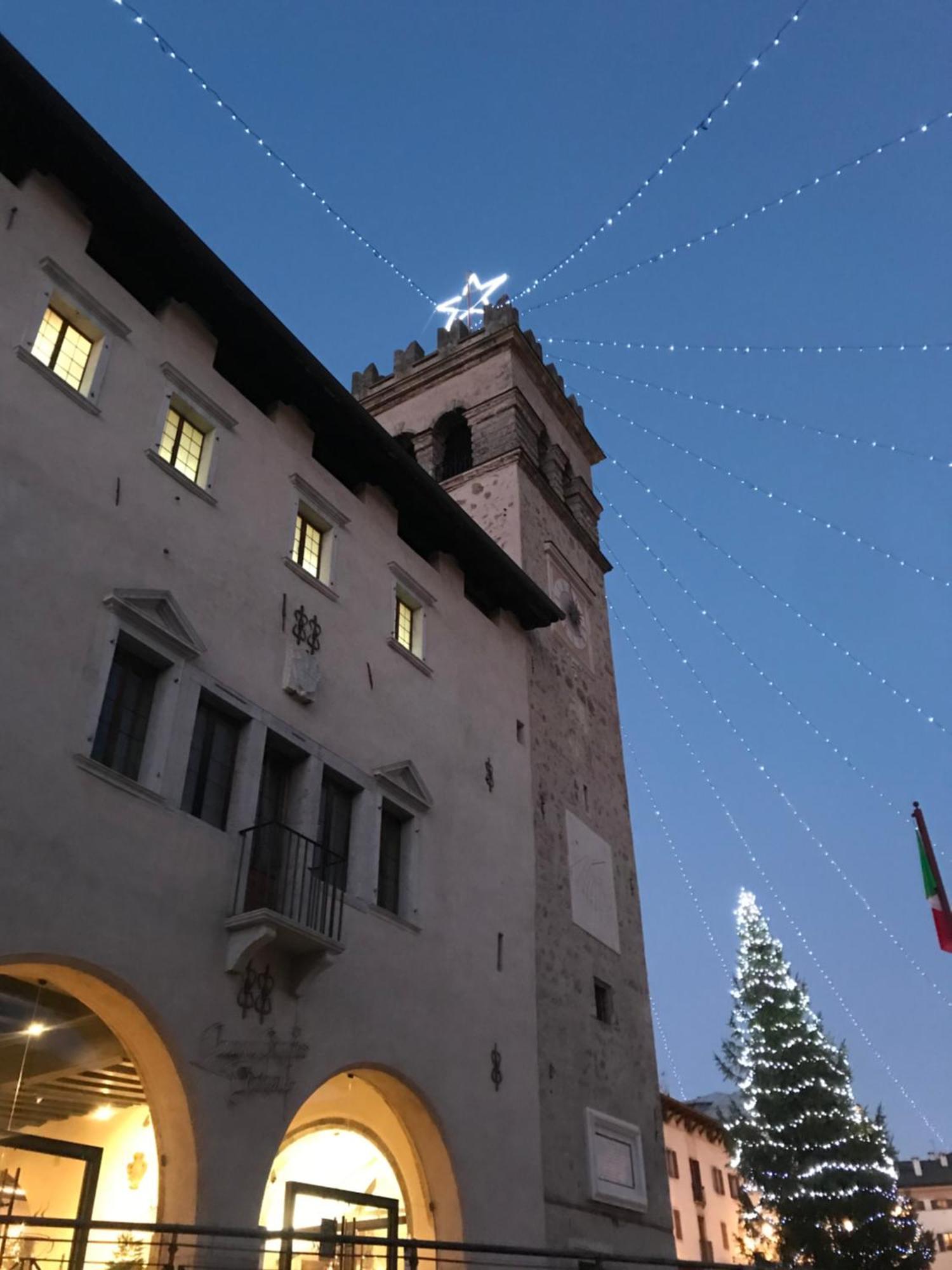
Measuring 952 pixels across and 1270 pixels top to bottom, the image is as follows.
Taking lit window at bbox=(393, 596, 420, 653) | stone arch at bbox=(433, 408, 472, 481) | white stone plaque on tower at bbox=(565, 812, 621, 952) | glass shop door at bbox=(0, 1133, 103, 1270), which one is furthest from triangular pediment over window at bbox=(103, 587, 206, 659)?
stone arch at bbox=(433, 408, 472, 481)

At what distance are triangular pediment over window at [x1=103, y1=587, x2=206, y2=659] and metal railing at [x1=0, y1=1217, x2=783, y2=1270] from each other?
4.39 metres

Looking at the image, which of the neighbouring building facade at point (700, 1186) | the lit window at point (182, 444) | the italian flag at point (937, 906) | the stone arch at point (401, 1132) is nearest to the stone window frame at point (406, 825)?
the stone arch at point (401, 1132)

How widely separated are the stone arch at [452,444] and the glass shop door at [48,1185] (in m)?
13.1

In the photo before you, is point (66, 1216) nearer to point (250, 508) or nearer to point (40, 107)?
point (250, 508)

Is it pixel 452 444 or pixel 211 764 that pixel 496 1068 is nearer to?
pixel 211 764

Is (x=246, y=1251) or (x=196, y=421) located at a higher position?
(x=196, y=421)

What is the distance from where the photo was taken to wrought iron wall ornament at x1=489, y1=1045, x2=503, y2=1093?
11445 mm

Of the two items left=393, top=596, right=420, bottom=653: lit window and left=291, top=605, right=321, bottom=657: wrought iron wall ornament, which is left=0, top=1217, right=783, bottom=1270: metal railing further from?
left=393, top=596, right=420, bottom=653: lit window

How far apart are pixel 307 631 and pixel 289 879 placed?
2.68 m

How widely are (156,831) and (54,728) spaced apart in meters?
1.18

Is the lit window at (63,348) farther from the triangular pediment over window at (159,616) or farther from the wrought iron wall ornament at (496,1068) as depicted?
the wrought iron wall ornament at (496,1068)

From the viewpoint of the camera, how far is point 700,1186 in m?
35.7

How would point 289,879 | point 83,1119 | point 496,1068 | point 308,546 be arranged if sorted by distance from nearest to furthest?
point 289,879
point 83,1119
point 496,1068
point 308,546

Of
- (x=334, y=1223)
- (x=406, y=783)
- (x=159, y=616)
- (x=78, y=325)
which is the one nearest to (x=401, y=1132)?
(x=334, y=1223)
